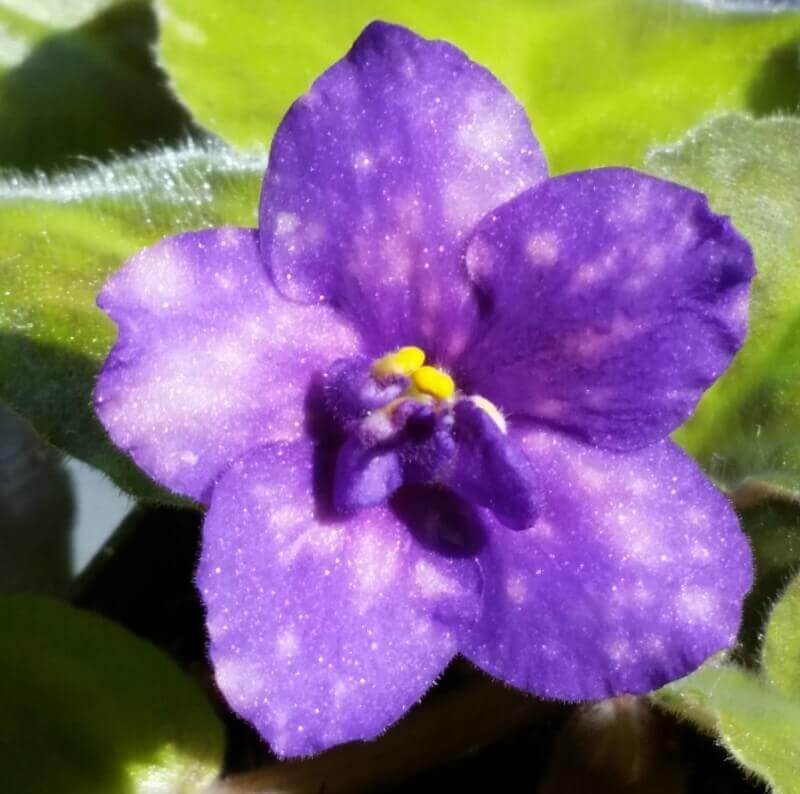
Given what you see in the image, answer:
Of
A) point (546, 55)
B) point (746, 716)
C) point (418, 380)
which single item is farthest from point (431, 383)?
point (546, 55)

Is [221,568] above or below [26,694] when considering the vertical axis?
above

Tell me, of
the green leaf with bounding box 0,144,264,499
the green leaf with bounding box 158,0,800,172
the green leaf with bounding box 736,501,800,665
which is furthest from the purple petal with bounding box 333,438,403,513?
the green leaf with bounding box 158,0,800,172

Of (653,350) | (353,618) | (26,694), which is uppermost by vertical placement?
(653,350)

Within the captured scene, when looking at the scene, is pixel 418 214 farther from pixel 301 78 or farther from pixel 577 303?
pixel 301 78

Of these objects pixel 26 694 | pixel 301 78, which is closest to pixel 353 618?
pixel 26 694

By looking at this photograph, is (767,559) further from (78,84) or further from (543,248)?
(78,84)

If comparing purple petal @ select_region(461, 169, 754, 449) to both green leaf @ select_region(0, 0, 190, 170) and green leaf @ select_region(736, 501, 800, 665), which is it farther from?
green leaf @ select_region(0, 0, 190, 170)

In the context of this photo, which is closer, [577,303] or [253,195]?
[577,303]
